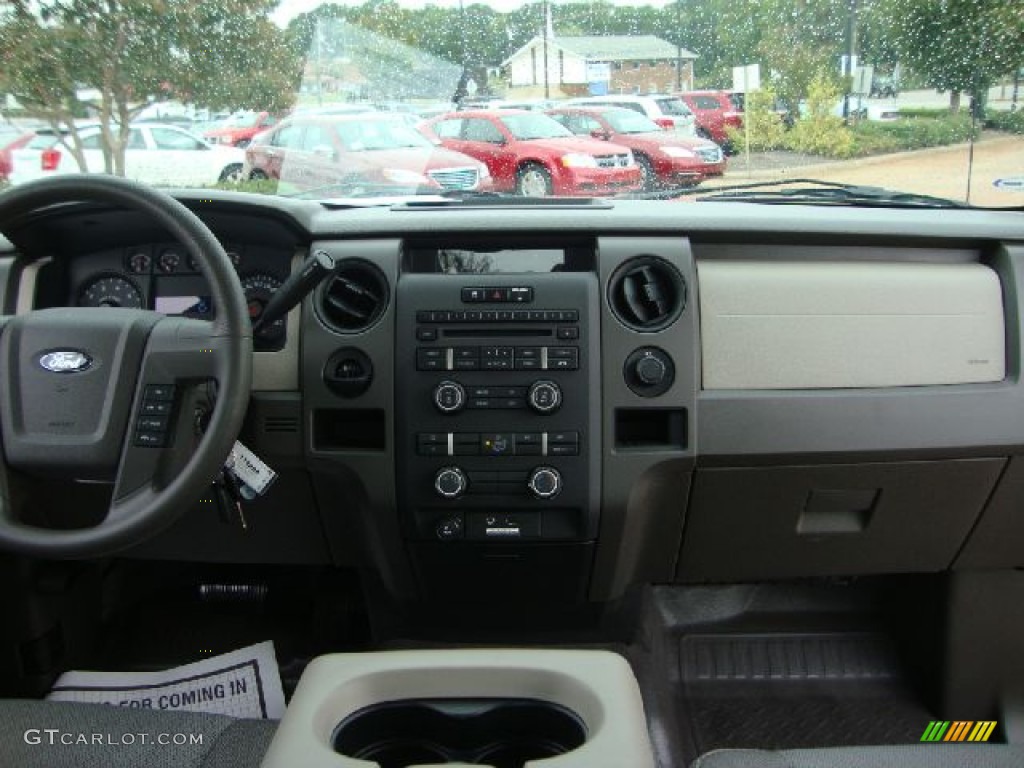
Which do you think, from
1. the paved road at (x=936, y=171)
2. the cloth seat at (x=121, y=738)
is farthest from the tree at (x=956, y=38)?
the cloth seat at (x=121, y=738)

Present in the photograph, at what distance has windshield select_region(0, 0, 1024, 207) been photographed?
2.47 meters

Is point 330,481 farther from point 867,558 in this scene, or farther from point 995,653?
point 995,653

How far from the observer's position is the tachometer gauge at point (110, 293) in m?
2.48

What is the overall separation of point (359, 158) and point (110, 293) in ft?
2.29

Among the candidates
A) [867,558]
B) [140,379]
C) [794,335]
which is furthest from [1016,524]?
[140,379]

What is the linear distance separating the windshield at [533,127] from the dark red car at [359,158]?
14cm

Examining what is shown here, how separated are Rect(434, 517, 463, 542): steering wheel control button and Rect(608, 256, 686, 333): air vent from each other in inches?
22.9

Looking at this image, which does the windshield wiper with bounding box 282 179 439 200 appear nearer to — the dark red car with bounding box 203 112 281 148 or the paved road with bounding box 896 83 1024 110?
the dark red car with bounding box 203 112 281 148

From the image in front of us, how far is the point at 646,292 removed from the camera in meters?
2.27

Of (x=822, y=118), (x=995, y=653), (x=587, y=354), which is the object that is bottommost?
(x=995, y=653)

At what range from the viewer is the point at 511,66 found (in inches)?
105

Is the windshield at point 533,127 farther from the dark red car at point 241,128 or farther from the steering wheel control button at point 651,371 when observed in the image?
the steering wheel control button at point 651,371

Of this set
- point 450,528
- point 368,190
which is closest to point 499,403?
point 450,528

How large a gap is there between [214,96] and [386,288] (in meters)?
0.77
